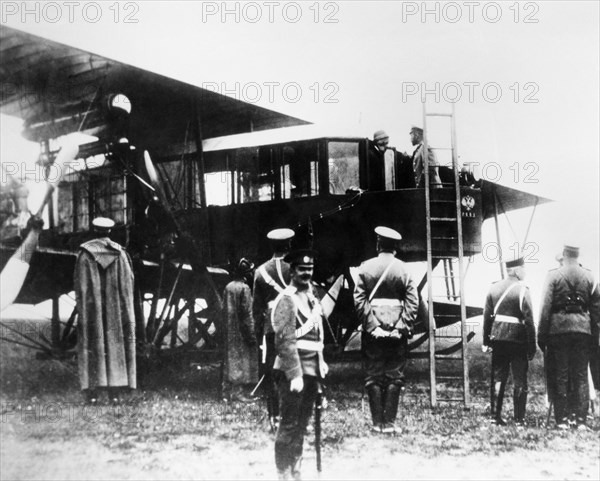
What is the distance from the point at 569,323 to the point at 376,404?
186 cm

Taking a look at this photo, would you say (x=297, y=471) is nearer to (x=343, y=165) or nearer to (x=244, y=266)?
(x=244, y=266)

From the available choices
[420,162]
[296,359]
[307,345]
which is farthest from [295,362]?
[420,162]

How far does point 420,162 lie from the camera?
686 centimetres

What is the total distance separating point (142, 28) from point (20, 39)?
1046 mm

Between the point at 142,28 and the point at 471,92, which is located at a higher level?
the point at 142,28

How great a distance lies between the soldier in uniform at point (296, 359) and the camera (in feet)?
13.4

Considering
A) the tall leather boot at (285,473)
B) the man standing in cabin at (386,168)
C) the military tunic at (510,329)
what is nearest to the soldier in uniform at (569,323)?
the military tunic at (510,329)

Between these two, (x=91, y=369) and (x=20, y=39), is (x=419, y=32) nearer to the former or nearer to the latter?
(x=20, y=39)

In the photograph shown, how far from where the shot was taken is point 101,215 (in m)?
8.33

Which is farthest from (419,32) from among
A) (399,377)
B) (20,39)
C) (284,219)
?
(20,39)

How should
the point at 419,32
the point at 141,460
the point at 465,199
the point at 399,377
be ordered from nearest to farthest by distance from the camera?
1. the point at 141,460
2. the point at 399,377
3. the point at 419,32
4. the point at 465,199

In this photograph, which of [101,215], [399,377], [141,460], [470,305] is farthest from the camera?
[101,215]

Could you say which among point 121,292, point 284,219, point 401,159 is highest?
point 401,159

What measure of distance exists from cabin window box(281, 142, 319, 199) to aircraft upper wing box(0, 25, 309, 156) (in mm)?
369
